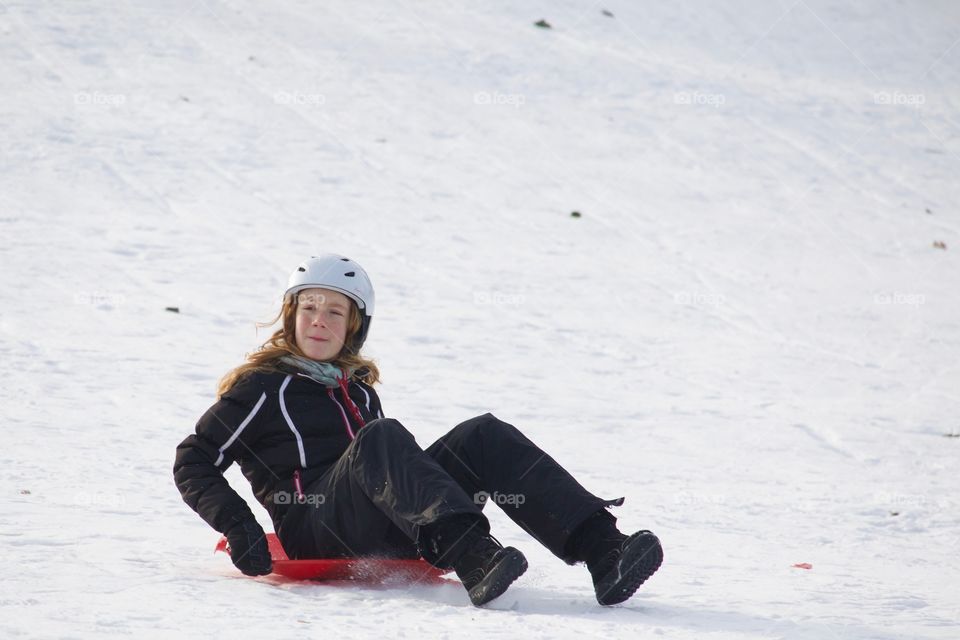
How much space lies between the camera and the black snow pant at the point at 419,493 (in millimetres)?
2830

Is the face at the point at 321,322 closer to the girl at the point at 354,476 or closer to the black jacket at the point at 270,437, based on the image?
the girl at the point at 354,476

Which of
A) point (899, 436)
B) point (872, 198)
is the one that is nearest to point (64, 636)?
point (899, 436)

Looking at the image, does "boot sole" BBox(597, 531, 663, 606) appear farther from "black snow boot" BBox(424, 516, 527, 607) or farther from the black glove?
the black glove

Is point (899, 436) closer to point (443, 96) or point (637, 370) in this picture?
point (637, 370)

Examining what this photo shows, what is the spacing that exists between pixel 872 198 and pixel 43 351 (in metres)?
8.76

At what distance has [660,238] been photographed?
1023cm

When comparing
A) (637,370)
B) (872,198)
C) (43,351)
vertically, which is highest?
(872,198)

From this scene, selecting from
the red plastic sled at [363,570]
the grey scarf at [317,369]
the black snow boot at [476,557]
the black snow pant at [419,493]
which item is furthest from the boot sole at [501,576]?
the grey scarf at [317,369]

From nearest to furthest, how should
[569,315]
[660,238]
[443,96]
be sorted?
[569,315], [660,238], [443,96]

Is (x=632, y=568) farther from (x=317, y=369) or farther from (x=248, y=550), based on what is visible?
(x=317, y=369)

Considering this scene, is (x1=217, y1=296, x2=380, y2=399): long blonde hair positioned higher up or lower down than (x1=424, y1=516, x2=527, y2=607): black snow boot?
higher up

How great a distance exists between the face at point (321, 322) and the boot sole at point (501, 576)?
3.17 feet

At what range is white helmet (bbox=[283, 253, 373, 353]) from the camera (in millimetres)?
3471

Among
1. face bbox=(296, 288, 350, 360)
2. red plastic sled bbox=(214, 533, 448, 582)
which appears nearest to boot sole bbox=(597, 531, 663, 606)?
red plastic sled bbox=(214, 533, 448, 582)
